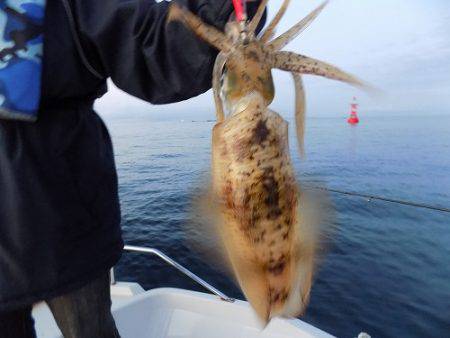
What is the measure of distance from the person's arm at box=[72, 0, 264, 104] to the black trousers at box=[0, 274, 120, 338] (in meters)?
1.06

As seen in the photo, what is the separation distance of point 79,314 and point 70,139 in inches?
35.9

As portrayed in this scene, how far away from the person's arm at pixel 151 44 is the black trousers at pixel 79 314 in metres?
1.06

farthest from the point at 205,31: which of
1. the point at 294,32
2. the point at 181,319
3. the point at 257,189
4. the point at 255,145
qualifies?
the point at 181,319

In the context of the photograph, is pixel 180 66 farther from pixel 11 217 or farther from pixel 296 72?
pixel 11 217

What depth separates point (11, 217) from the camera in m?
1.53

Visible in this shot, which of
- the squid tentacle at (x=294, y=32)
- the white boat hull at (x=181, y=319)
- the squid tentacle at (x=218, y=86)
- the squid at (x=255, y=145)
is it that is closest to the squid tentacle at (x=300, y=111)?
the squid at (x=255, y=145)

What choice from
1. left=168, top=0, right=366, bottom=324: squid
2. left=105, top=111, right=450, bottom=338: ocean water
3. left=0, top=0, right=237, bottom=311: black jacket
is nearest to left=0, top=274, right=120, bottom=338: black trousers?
left=0, top=0, right=237, bottom=311: black jacket

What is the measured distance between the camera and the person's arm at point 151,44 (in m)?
1.35

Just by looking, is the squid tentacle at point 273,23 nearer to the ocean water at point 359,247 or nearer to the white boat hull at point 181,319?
the ocean water at point 359,247

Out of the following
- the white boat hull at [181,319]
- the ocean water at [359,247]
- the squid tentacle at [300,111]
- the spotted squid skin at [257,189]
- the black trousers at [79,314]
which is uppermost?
the squid tentacle at [300,111]

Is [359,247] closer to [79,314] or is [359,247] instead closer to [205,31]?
[79,314]

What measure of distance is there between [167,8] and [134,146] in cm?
3576

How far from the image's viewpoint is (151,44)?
1.42 m

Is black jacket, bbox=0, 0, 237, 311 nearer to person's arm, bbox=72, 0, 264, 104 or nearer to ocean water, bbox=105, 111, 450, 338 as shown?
person's arm, bbox=72, 0, 264, 104
